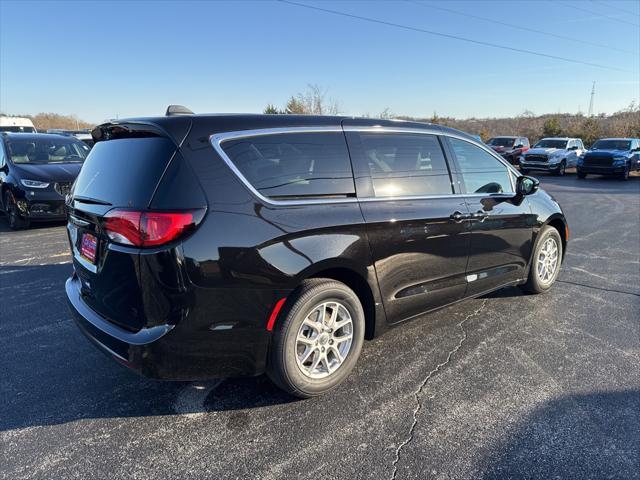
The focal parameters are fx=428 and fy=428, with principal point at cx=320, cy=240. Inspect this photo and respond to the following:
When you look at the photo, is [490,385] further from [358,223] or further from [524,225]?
[524,225]

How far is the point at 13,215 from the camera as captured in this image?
27.8 ft

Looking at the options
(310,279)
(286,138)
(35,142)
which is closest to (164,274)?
(310,279)

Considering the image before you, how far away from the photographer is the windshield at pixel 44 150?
8823mm

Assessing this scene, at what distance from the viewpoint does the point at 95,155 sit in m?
3.02

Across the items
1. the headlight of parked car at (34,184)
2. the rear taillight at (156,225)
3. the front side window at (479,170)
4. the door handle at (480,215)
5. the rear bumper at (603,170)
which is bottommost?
the rear bumper at (603,170)

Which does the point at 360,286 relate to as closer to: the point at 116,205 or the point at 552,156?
the point at 116,205

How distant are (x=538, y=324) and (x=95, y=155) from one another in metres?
4.11

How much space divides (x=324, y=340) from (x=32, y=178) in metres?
7.87

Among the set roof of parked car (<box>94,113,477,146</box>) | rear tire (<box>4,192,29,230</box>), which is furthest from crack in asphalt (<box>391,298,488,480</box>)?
rear tire (<box>4,192,29,230</box>)

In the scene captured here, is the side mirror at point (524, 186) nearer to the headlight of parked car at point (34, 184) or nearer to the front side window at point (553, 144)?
the headlight of parked car at point (34, 184)

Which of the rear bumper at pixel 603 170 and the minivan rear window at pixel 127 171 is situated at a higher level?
the minivan rear window at pixel 127 171

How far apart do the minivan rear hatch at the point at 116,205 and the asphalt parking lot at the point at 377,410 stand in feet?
2.33

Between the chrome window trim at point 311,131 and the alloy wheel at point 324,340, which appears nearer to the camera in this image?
the chrome window trim at point 311,131

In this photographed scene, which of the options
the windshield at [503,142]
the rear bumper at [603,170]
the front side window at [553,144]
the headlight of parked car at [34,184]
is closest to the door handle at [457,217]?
the headlight of parked car at [34,184]
